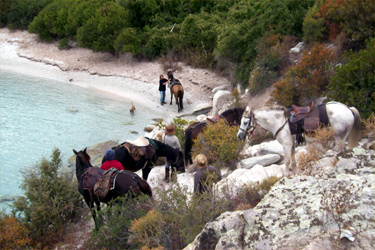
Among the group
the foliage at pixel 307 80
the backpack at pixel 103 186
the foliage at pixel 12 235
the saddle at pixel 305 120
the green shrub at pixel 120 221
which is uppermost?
the foliage at pixel 307 80

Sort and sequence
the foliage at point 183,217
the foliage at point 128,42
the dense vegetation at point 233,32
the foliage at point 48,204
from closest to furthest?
the foliage at point 183,217
the foliage at point 48,204
the dense vegetation at point 233,32
the foliage at point 128,42

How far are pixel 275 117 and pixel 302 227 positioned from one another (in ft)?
13.1

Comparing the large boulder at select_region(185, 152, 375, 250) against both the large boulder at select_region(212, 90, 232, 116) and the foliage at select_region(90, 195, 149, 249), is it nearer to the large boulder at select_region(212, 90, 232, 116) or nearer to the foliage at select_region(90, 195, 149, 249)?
the foliage at select_region(90, 195, 149, 249)

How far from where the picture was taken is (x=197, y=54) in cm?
2028

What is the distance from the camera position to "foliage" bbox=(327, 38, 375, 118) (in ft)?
28.8

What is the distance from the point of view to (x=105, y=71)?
21.6 meters

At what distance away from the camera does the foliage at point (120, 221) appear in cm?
590

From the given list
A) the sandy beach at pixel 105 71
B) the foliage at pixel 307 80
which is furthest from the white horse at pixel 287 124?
the sandy beach at pixel 105 71

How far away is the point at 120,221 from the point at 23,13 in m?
29.1

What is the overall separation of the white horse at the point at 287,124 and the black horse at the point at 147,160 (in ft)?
6.19

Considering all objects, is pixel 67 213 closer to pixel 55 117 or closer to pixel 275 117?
pixel 275 117

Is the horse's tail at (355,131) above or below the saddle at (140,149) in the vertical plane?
above

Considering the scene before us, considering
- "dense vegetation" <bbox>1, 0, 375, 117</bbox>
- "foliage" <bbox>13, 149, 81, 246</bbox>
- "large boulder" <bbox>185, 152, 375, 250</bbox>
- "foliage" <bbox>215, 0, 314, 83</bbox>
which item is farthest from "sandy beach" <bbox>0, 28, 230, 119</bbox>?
"large boulder" <bbox>185, 152, 375, 250</bbox>

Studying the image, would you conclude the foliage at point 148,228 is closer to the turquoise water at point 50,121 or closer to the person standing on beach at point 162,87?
the turquoise water at point 50,121
